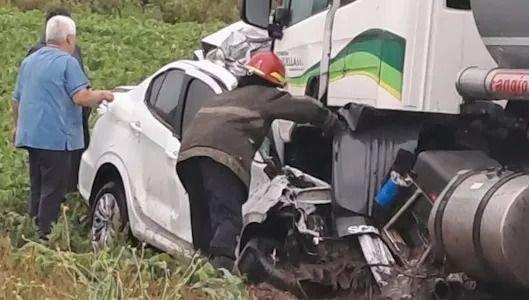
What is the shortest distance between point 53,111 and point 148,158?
31.5 inches

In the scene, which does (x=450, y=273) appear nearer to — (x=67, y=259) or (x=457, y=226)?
(x=457, y=226)

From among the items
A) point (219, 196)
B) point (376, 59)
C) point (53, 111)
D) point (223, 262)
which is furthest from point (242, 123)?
point (53, 111)

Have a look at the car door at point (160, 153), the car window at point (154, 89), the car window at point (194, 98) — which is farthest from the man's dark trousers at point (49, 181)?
the car window at point (194, 98)

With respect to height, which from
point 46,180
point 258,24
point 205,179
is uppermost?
A: point 258,24

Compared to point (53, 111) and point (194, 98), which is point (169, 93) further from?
point (53, 111)

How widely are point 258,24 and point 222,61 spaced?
88cm

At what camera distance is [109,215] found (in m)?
10.4

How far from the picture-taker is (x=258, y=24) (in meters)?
9.59

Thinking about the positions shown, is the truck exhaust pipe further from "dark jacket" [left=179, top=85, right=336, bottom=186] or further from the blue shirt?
the blue shirt

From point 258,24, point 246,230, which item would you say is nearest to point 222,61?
point 258,24

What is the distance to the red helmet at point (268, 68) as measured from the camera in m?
8.32

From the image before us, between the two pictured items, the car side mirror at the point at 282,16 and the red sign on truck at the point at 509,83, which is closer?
the red sign on truck at the point at 509,83

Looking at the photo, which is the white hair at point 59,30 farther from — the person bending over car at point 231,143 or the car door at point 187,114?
the person bending over car at point 231,143

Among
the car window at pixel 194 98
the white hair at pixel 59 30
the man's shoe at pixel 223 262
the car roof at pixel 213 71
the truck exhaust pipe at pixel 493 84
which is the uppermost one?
the truck exhaust pipe at pixel 493 84
